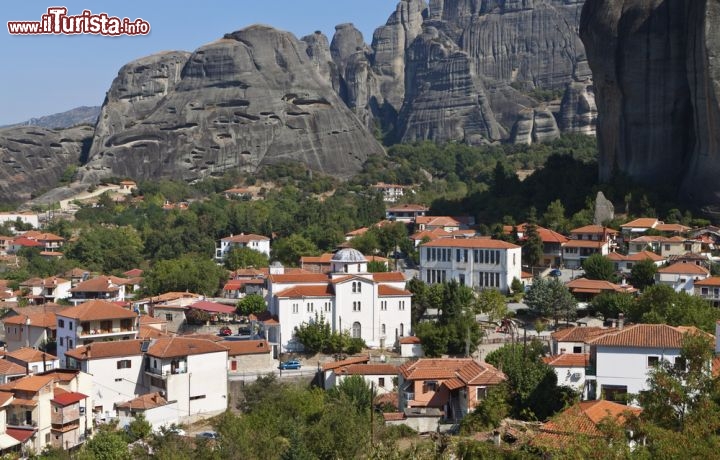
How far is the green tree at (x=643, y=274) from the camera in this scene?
45.7 metres

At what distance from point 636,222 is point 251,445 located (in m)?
32.2

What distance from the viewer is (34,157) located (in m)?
100

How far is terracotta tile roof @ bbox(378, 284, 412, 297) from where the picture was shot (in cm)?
4094

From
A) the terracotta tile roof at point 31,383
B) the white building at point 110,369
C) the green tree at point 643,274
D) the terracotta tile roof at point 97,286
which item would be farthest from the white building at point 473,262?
the terracotta tile roof at point 31,383

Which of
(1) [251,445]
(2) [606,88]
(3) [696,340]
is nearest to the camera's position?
(3) [696,340]

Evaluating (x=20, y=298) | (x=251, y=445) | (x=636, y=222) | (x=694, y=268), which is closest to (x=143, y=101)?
(x=20, y=298)

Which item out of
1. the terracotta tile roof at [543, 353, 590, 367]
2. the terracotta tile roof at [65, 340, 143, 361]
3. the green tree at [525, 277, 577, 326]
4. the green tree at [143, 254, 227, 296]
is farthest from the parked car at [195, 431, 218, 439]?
the green tree at [143, 254, 227, 296]

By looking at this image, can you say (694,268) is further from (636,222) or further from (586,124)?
(586,124)

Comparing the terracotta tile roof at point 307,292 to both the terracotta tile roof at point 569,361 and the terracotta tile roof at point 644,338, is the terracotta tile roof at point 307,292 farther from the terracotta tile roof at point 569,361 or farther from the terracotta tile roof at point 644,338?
the terracotta tile roof at point 644,338

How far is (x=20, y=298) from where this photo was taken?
52188mm

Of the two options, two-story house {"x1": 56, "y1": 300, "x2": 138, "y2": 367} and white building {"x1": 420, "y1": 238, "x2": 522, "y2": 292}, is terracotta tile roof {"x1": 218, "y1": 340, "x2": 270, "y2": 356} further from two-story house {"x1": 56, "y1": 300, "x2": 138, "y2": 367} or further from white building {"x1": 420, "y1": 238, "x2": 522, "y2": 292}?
white building {"x1": 420, "y1": 238, "x2": 522, "y2": 292}

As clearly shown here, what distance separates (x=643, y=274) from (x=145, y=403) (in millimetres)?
22243

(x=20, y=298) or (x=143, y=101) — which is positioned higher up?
(x=143, y=101)

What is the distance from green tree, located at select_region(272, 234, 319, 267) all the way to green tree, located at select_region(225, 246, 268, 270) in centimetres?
99
